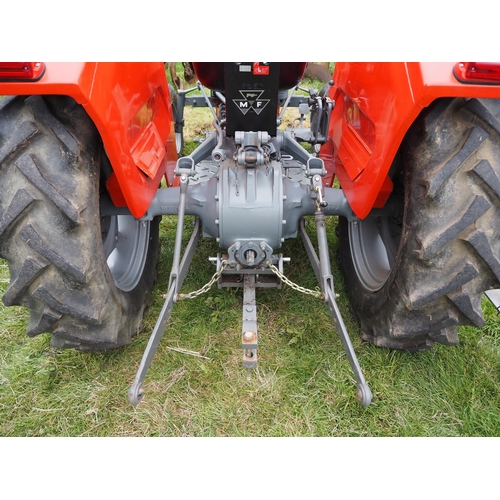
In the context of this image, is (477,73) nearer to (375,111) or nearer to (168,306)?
(375,111)

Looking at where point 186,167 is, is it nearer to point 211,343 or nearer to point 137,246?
point 137,246

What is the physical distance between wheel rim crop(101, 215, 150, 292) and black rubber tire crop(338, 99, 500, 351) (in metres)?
1.25

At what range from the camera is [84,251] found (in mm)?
1490

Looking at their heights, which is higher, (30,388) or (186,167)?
(186,167)

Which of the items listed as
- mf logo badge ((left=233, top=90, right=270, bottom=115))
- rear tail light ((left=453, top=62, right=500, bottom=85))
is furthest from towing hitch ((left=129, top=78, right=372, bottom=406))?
rear tail light ((left=453, top=62, right=500, bottom=85))

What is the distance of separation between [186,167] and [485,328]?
A: 1680mm

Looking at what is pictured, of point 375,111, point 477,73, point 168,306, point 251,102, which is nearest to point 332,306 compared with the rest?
point 168,306

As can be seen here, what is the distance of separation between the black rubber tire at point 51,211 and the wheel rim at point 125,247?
611mm

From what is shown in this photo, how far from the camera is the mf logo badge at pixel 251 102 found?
6.14ft

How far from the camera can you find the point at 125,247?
2.36 m

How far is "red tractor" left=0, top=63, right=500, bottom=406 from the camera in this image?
1.36 m

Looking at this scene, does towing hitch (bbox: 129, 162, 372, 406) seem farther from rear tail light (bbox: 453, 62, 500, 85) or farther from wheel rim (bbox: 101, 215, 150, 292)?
rear tail light (bbox: 453, 62, 500, 85)

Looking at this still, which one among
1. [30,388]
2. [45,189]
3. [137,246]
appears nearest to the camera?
[45,189]

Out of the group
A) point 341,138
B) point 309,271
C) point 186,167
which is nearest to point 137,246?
point 186,167
